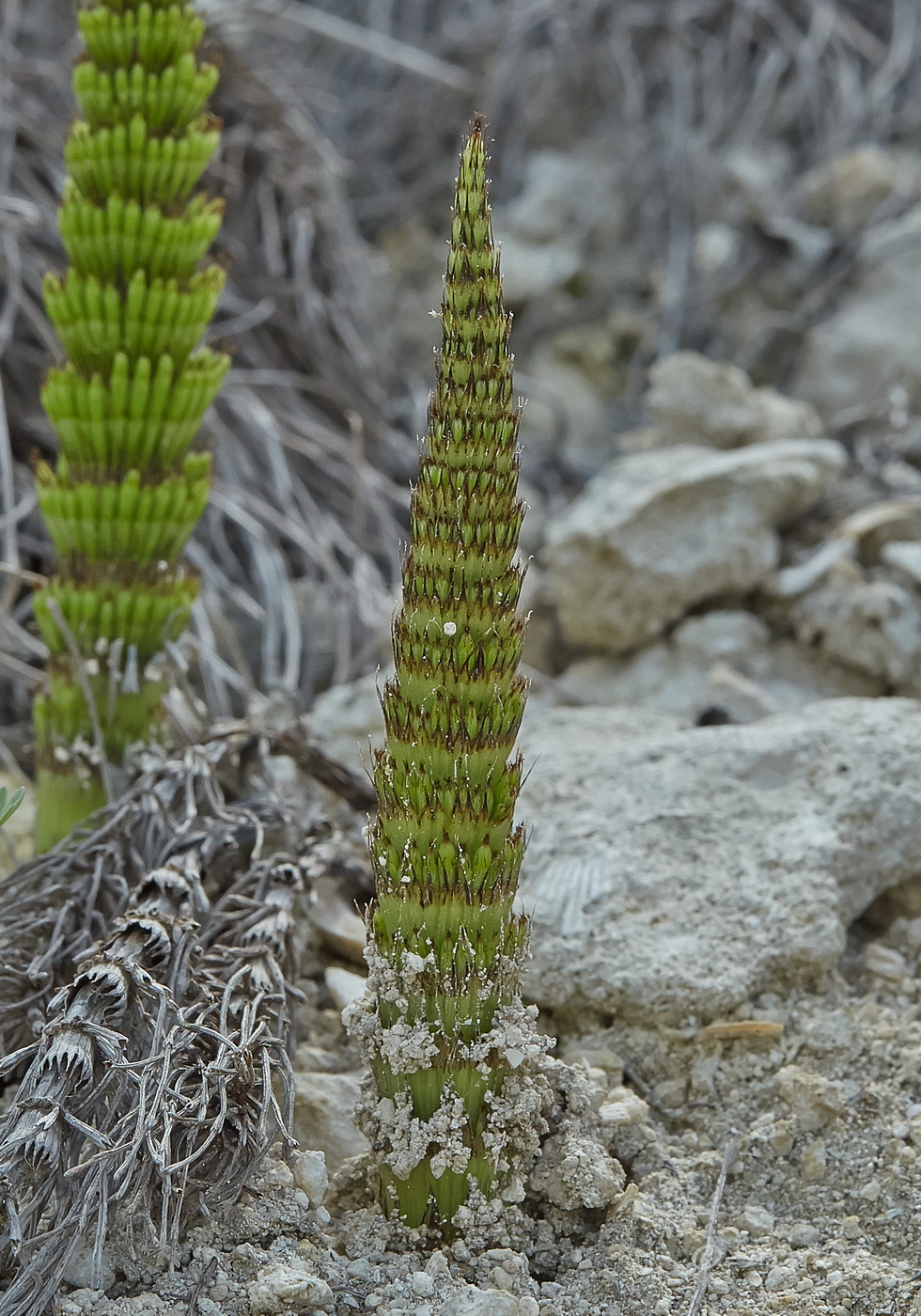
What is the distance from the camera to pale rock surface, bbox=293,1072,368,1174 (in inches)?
84.0

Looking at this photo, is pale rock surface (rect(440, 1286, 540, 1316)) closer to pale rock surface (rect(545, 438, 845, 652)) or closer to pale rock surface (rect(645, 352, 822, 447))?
pale rock surface (rect(545, 438, 845, 652))

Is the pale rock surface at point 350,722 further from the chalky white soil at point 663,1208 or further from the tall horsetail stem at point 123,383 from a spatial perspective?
the chalky white soil at point 663,1208

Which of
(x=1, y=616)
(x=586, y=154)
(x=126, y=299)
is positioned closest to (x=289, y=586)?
(x=1, y=616)

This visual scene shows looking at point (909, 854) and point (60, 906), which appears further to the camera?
point (909, 854)

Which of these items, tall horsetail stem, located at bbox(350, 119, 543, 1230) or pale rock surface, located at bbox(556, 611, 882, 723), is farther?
pale rock surface, located at bbox(556, 611, 882, 723)

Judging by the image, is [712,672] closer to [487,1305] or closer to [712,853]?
[712,853]

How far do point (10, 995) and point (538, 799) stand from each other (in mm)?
1103

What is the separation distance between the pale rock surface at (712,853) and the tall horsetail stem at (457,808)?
49 cm

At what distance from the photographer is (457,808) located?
5.82 ft

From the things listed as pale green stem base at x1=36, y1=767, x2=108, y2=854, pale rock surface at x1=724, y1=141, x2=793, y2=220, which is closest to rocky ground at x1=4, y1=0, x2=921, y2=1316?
pale green stem base at x1=36, y1=767, x2=108, y2=854

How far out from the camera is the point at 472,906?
5.91 feet

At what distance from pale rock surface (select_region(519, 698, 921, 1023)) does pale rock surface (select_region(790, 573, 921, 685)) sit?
59 cm

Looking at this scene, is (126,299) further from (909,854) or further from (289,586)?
(909,854)

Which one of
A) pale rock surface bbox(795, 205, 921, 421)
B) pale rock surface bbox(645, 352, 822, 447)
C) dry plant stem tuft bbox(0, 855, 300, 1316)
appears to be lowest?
dry plant stem tuft bbox(0, 855, 300, 1316)
